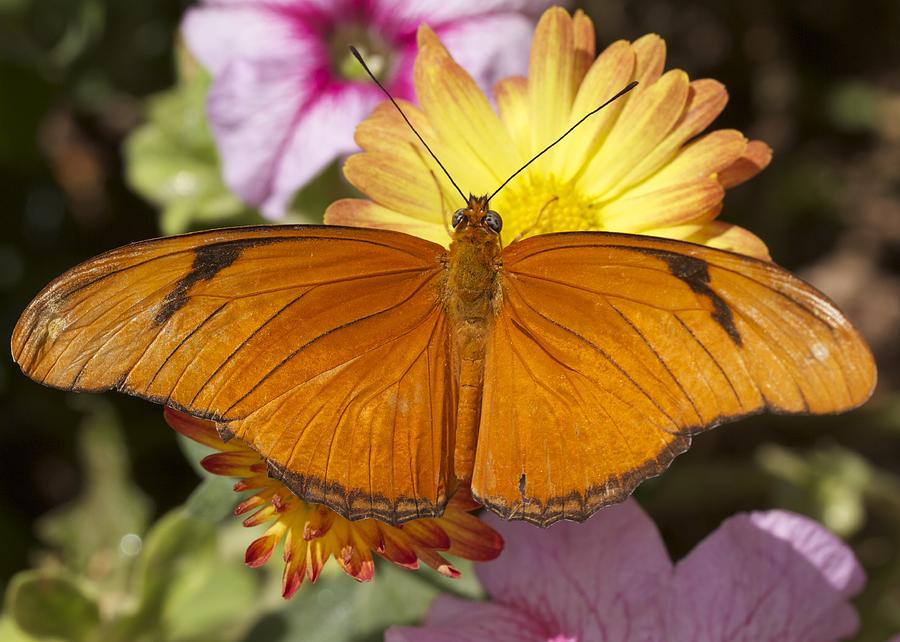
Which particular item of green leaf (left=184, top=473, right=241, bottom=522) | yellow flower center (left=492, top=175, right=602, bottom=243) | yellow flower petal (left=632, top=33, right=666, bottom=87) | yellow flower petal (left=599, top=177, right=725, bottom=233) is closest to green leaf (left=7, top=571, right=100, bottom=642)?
green leaf (left=184, top=473, right=241, bottom=522)

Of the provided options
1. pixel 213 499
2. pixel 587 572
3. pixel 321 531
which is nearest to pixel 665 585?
pixel 587 572

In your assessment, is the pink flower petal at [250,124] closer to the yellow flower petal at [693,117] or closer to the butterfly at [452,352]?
the butterfly at [452,352]

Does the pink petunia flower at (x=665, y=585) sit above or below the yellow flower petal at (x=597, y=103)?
below

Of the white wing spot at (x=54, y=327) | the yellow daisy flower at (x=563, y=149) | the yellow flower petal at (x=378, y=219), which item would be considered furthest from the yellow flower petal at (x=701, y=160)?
the white wing spot at (x=54, y=327)

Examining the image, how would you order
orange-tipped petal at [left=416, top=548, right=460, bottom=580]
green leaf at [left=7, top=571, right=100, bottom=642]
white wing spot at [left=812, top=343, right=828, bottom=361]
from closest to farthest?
1. white wing spot at [left=812, top=343, right=828, bottom=361]
2. orange-tipped petal at [left=416, top=548, right=460, bottom=580]
3. green leaf at [left=7, top=571, right=100, bottom=642]

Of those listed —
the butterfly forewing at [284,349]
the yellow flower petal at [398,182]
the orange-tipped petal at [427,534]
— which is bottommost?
the orange-tipped petal at [427,534]

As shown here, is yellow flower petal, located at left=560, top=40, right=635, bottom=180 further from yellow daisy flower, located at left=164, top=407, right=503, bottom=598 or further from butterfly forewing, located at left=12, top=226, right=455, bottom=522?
yellow daisy flower, located at left=164, top=407, right=503, bottom=598
